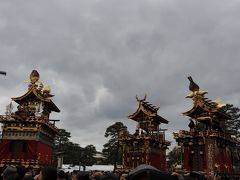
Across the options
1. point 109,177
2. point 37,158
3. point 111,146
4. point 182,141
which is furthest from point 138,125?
point 109,177

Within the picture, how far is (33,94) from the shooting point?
40812mm

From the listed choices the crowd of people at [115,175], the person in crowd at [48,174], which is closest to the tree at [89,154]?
the crowd of people at [115,175]

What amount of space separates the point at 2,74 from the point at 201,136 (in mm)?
28742

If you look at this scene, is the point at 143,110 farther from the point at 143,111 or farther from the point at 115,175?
the point at 115,175

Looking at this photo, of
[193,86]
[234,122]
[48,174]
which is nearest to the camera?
[48,174]

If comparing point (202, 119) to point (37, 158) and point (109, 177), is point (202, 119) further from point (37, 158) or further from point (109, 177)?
point (109, 177)

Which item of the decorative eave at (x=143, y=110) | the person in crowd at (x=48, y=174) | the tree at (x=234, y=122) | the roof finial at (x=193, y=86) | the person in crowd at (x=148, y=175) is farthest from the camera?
the tree at (x=234, y=122)

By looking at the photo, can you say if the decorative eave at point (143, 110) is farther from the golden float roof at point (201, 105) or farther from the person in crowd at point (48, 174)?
the person in crowd at point (48, 174)

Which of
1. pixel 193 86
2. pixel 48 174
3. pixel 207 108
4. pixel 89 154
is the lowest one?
pixel 48 174

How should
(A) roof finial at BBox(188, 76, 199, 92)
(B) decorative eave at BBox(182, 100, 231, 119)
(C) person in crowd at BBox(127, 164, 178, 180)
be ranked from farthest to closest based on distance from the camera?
(A) roof finial at BBox(188, 76, 199, 92)
(B) decorative eave at BBox(182, 100, 231, 119)
(C) person in crowd at BBox(127, 164, 178, 180)

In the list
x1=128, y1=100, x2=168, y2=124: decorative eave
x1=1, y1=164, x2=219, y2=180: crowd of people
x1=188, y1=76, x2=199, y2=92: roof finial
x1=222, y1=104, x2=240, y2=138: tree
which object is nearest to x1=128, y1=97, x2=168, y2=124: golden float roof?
x1=128, y1=100, x2=168, y2=124: decorative eave

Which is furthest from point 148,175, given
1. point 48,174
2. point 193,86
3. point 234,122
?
point 234,122

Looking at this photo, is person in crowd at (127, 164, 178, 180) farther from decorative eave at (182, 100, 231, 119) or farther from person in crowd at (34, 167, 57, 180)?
decorative eave at (182, 100, 231, 119)

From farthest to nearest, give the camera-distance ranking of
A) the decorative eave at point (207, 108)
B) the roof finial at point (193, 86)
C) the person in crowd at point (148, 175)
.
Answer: the roof finial at point (193, 86) < the decorative eave at point (207, 108) < the person in crowd at point (148, 175)
